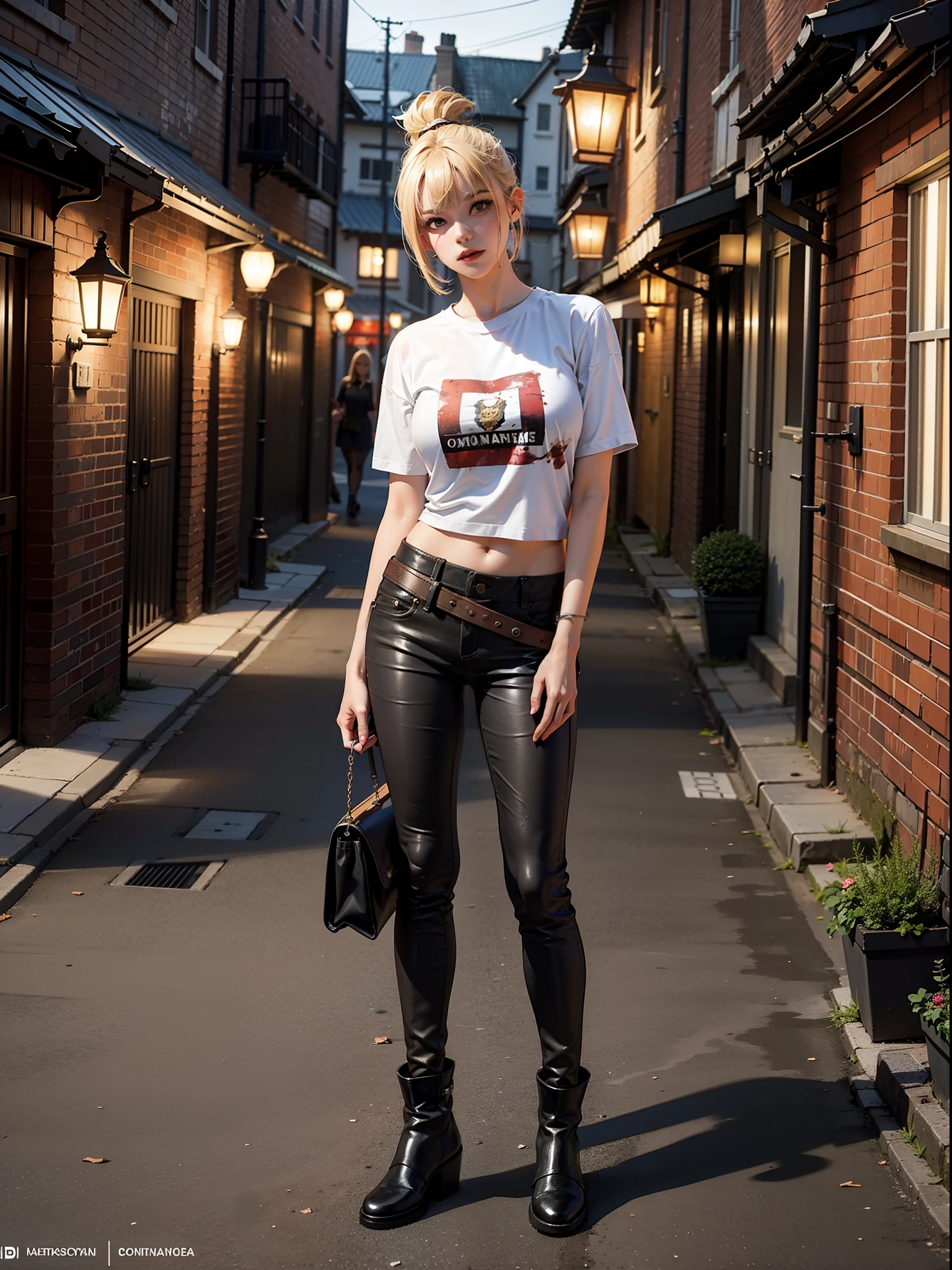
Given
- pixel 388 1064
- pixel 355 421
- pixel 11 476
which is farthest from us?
pixel 355 421

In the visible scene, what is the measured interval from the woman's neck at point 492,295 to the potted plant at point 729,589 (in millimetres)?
7067

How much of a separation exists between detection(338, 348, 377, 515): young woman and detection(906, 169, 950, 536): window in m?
15.5

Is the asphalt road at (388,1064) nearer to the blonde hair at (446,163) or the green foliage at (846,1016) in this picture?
the green foliage at (846,1016)

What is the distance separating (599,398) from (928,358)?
300cm

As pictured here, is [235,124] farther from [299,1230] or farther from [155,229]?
[299,1230]

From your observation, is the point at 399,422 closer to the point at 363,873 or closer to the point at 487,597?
the point at 487,597

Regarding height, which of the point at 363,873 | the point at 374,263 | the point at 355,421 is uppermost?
the point at 374,263

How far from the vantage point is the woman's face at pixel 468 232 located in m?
3.13

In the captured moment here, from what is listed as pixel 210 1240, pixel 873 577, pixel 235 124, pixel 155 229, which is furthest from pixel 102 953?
pixel 235 124

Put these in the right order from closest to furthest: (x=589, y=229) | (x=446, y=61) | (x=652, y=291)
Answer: (x=652, y=291), (x=589, y=229), (x=446, y=61)

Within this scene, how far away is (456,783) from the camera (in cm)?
320

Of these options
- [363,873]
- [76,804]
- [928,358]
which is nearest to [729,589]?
[928,358]

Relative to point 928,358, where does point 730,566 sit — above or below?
below

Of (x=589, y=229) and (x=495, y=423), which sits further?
(x=589, y=229)
